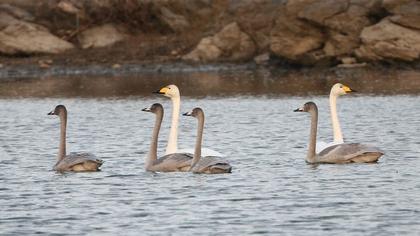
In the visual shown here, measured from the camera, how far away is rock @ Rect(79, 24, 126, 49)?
4778cm

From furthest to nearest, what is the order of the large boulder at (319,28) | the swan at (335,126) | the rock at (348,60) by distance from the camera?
the rock at (348,60) < the large boulder at (319,28) < the swan at (335,126)

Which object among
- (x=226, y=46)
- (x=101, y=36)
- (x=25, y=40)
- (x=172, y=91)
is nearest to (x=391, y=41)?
(x=226, y=46)

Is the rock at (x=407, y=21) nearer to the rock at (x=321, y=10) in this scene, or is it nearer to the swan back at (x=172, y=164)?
the rock at (x=321, y=10)

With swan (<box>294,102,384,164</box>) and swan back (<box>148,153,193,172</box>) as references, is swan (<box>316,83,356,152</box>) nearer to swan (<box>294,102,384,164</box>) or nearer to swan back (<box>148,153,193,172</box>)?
swan (<box>294,102,384,164</box>)

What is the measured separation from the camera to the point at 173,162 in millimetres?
20172

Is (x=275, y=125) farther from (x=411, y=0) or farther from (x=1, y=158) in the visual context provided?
Result: (x=411, y=0)

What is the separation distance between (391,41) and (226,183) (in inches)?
899

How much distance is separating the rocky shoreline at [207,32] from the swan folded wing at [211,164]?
858 inches

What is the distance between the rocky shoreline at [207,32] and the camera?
4194cm

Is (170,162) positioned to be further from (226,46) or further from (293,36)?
(226,46)

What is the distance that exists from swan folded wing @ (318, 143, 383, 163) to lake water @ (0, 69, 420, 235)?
0.20m

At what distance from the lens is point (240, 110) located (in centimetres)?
3228

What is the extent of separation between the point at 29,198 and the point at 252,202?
286 centimetres

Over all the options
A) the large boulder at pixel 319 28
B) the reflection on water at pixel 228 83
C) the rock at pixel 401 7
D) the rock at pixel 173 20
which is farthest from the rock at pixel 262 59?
the rock at pixel 401 7
